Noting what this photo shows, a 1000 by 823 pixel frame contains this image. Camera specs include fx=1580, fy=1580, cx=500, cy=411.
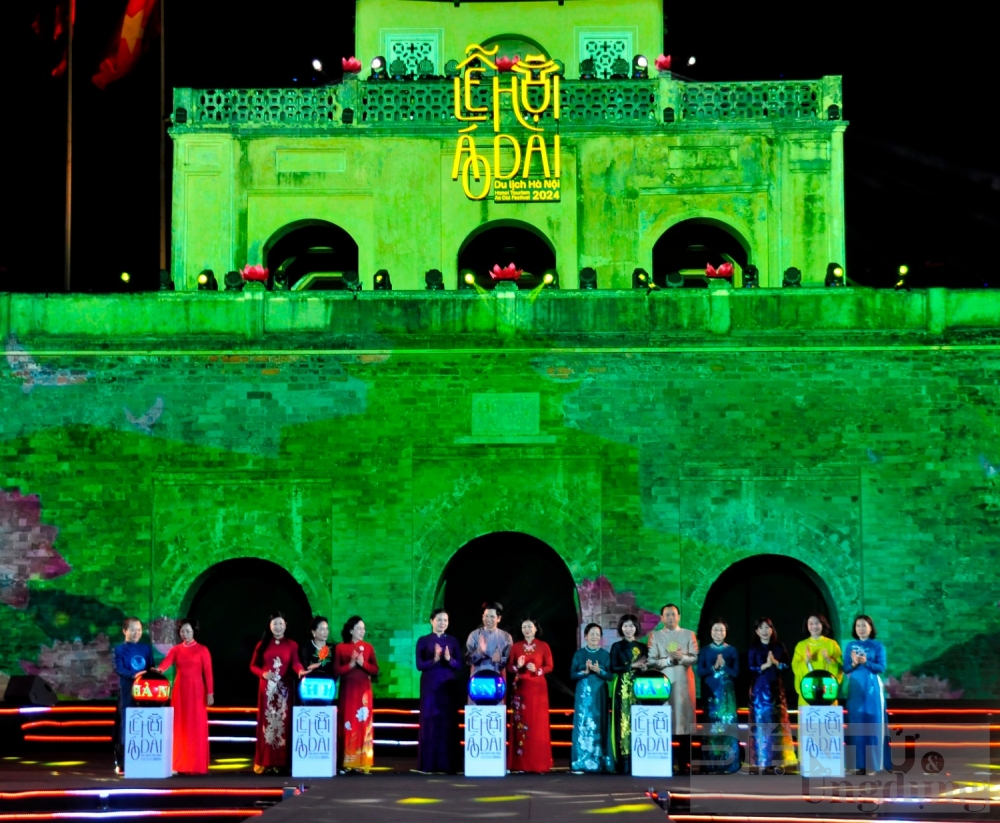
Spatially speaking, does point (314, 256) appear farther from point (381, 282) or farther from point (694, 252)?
point (694, 252)

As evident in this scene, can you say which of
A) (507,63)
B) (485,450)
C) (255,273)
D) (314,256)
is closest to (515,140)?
(507,63)

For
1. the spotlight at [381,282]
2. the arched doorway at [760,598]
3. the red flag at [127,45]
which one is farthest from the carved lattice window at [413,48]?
the arched doorway at [760,598]

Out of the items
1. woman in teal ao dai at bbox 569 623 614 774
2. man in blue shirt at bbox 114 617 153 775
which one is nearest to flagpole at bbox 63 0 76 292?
man in blue shirt at bbox 114 617 153 775

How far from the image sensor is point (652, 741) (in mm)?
13656

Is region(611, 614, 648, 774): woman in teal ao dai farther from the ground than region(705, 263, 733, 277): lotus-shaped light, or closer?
closer

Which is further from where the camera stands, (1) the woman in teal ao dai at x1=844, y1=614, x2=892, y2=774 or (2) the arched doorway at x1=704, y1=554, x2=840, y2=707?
(2) the arched doorway at x1=704, y1=554, x2=840, y2=707

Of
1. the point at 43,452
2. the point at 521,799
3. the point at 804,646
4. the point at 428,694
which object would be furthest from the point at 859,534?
the point at 43,452

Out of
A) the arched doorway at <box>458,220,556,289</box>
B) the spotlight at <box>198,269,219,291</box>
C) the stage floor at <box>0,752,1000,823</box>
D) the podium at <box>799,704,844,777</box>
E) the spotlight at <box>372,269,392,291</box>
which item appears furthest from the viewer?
the arched doorway at <box>458,220,556,289</box>

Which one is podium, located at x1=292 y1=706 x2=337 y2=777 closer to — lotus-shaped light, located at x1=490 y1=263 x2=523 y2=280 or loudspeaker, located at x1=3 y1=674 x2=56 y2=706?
loudspeaker, located at x1=3 y1=674 x2=56 y2=706

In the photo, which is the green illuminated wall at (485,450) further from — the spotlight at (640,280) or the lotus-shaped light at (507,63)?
the lotus-shaped light at (507,63)

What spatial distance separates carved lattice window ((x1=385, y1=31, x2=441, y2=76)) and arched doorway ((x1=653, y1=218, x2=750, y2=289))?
14.3 feet

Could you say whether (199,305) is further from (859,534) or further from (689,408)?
(859,534)

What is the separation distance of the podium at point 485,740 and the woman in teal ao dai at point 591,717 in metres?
0.84

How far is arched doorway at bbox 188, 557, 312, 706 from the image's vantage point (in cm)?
1953
